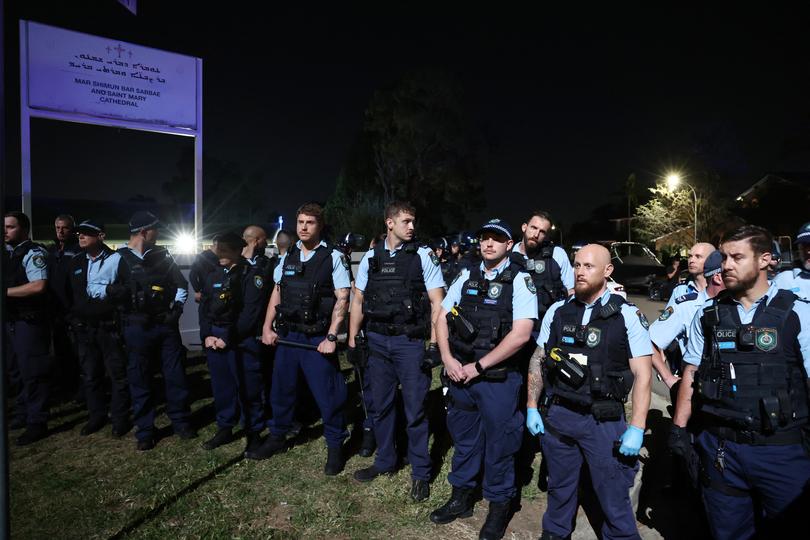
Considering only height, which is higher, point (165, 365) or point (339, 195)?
point (339, 195)

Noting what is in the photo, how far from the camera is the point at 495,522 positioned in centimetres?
346

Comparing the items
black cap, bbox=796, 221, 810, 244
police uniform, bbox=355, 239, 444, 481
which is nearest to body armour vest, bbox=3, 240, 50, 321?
police uniform, bbox=355, 239, 444, 481

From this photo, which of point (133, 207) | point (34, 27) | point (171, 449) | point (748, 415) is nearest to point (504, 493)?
point (748, 415)

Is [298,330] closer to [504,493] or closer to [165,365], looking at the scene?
[165,365]

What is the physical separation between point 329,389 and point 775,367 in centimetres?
331

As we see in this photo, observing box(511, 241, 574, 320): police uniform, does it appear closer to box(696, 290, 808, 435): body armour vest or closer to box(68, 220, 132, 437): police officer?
box(696, 290, 808, 435): body armour vest

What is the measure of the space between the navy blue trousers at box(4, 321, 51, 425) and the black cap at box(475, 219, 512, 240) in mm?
4710

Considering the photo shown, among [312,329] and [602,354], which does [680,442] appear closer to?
[602,354]

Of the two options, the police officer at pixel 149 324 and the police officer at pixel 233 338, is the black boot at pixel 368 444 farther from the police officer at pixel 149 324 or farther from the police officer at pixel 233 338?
the police officer at pixel 149 324

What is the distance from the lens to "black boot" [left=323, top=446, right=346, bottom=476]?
445 cm

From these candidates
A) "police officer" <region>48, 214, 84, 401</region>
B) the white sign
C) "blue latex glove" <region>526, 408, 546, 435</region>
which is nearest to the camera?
"blue latex glove" <region>526, 408, 546, 435</region>

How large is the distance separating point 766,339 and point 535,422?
53.7 inches

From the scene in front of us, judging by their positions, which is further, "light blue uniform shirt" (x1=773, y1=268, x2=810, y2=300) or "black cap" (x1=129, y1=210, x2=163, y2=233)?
"black cap" (x1=129, y1=210, x2=163, y2=233)

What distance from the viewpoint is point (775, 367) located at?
2535 mm
